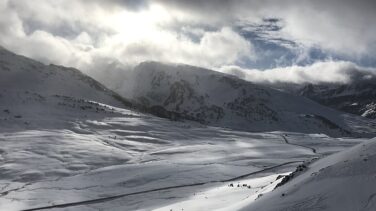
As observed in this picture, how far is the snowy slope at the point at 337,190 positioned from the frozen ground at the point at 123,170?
512 cm

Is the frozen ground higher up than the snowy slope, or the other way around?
the snowy slope

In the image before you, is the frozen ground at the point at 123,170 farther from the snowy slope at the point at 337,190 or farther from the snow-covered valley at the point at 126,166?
the snowy slope at the point at 337,190

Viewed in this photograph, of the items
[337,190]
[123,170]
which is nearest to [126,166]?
[123,170]

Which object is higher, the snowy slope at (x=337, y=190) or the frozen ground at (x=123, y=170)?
the snowy slope at (x=337, y=190)

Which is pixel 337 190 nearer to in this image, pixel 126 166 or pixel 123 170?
pixel 123 170

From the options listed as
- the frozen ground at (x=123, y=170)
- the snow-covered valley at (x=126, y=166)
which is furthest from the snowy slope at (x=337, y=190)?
the frozen ground at (x=123, y=170)

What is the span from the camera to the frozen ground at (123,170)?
128ft

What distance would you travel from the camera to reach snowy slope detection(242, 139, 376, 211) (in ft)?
48.4

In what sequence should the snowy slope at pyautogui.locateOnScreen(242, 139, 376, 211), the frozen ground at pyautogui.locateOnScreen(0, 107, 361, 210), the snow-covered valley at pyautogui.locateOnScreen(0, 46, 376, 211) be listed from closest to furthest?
the snowy slope at pyautogui.locateOnScreen(242, 139, 376, 211), the snow-covered valley at pyautogui.locateOnScreen(0, 46, 376, 211), the frozen ground at pyautogui.locateOnScreen(0, 107, 361, 210)

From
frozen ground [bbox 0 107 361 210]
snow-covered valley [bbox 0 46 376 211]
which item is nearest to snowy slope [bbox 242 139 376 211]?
snow-covered valley [bbox 0 46 376 211]

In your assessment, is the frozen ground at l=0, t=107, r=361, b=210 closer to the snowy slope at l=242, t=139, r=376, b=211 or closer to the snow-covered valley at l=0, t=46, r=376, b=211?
the snow-covered valley at l=0, t=46, r=376, b=211

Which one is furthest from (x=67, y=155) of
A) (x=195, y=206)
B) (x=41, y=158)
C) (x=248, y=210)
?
(x=248, y=210)

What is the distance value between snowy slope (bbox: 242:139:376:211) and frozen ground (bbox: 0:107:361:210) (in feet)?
16.8

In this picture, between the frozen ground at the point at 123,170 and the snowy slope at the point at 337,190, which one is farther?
the frozen ground at the point at 123,170
